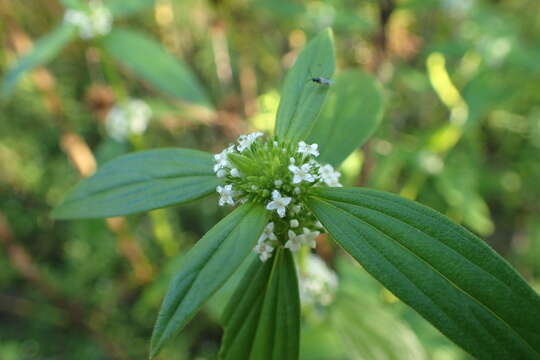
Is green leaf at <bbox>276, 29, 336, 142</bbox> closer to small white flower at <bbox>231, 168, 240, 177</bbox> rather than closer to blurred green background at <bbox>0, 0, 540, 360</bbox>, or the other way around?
small white flower at <bbox>231, 168, 240, 177</bbox>

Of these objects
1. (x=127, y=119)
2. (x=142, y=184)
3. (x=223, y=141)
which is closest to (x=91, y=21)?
(x=127, y=119)

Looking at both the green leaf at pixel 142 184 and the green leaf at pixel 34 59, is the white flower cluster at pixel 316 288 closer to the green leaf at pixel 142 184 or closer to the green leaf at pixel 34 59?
the green leaf at pixel 142 184

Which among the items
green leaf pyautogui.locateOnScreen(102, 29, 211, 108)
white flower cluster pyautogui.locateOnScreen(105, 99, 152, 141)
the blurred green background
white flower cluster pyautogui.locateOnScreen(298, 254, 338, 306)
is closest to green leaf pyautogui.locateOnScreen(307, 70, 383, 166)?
white flower cluster pyautogui.locateOnScreen(298, 254, 338, 306)

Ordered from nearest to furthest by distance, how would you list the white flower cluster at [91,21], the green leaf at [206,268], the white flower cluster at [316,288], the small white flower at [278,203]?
the green leaf at [206,268], the small white flower at [278,203], the white flower cluster at [316,288], the white flower cluster at [91,21]

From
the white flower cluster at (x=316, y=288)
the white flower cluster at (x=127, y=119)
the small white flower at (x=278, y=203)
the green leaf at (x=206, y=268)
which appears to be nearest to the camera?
the green leaf at (x=206, y=268)

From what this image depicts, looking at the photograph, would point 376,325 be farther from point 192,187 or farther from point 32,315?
point 32,315

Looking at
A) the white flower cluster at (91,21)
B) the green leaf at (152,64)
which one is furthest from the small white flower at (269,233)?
the white flower cluster at (91,21)
